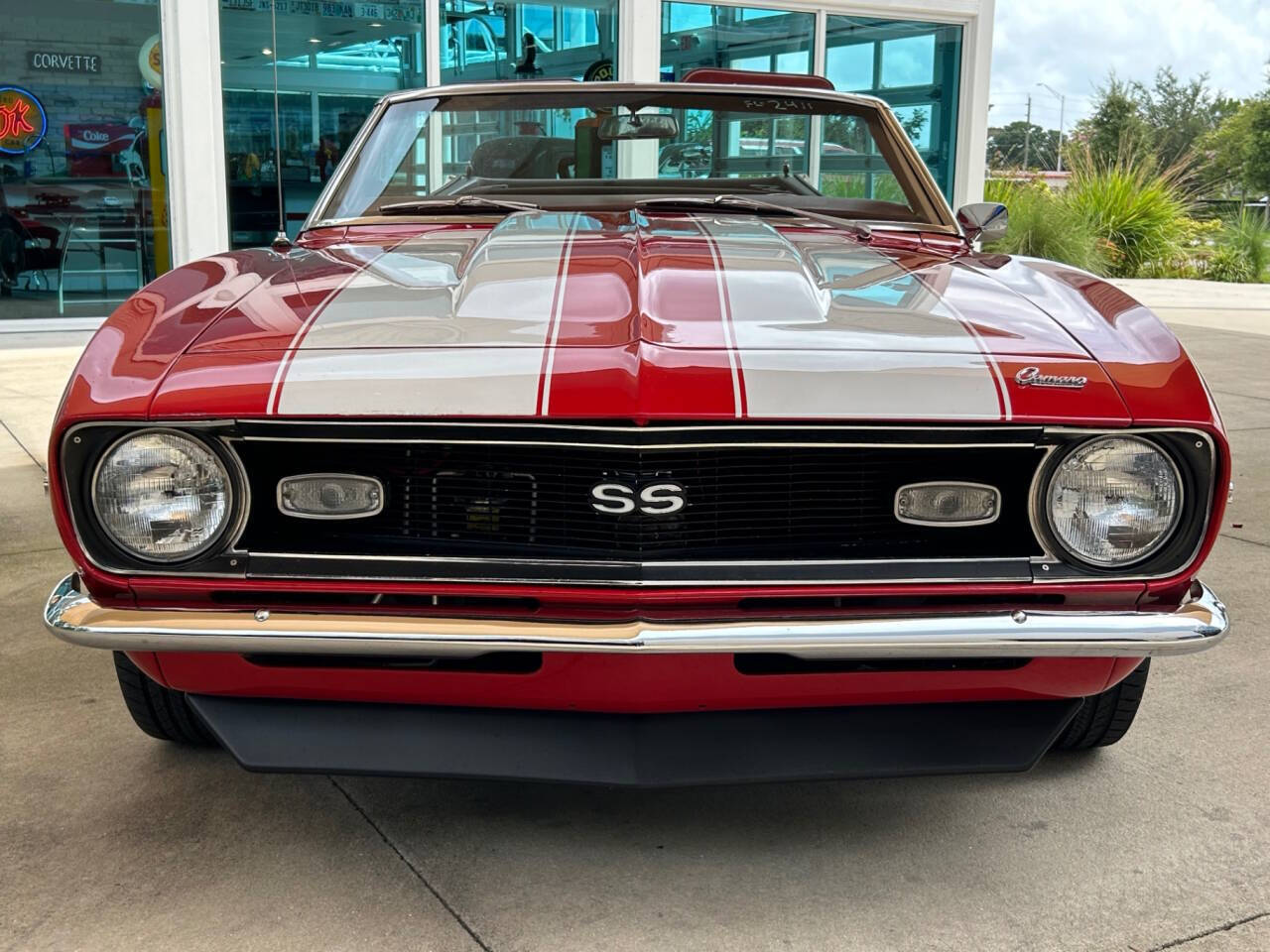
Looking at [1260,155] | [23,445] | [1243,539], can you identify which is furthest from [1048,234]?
[1260,155]

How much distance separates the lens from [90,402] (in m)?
Answer: 1.80

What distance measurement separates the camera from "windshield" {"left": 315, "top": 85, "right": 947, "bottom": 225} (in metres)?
3.04

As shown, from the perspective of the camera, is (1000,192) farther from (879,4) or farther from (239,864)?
(239,864)

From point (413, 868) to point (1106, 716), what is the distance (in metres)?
1.29

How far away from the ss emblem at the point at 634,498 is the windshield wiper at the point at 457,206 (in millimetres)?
1242

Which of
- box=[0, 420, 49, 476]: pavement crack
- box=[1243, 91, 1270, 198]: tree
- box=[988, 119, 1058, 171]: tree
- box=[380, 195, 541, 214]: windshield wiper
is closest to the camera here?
box=[380, 195, 541, 214]: windshield wiper

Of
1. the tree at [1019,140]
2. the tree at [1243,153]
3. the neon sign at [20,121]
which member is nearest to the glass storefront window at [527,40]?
the neon sign at [20,121]

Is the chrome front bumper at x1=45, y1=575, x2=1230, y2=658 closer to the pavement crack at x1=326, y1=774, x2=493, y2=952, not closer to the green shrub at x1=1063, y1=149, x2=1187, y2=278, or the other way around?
the pavement crack at x1=326, y1=774, x2=493, y2=952

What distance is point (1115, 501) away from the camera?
73.3 inches

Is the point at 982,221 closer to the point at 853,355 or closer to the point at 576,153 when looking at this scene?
the point at 576,153

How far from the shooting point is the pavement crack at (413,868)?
1.87m

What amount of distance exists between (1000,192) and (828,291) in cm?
1362

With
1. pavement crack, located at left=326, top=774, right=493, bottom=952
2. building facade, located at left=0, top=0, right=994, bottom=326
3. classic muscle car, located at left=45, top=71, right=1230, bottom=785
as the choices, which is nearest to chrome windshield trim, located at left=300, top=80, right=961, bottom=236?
classic muscle car, located at left=45, top=71, right=1230, bottom=785

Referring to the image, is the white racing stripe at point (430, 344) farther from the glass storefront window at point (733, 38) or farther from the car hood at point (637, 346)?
the glass storefront window at point (733, 38)
